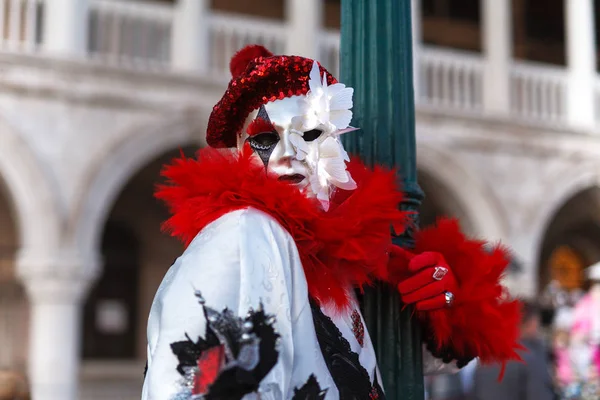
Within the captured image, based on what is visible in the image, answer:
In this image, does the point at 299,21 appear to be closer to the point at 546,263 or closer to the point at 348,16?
the point at 546,263

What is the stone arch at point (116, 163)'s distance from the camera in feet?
27.4

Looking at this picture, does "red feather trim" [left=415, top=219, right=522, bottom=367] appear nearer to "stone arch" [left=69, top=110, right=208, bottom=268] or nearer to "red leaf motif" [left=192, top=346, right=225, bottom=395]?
"red leaf motif" [left=192, top=346, right=225, bottom=395]

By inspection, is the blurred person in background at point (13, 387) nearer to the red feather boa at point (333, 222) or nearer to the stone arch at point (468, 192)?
the red feather boa at point (333, 222)

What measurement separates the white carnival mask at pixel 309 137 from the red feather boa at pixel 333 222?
0.14 feet

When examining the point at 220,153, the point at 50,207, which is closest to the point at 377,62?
the point at 220,153

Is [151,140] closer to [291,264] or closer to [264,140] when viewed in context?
[264,140]

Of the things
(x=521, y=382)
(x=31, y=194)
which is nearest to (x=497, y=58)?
(x=31, y=194)

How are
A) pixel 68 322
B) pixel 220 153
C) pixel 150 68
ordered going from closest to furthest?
pixel 220 153 < pixel 68 322 < pixel 150 68

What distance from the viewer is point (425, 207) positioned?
39.3 feet

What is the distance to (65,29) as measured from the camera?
27.5 feet

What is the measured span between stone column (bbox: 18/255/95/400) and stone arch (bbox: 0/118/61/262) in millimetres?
140

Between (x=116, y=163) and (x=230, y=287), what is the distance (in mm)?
7367

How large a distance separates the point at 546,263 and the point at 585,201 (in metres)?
1.97

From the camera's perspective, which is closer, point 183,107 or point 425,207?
point 183,107
